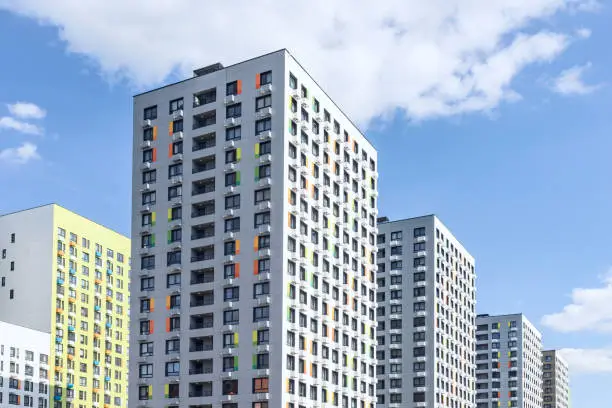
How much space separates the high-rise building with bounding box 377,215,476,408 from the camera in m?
154

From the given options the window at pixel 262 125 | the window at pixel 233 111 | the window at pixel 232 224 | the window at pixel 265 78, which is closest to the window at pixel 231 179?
the window at pixel 232 224

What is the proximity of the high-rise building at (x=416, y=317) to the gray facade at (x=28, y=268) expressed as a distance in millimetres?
61234

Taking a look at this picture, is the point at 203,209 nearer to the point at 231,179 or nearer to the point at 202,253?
the point at 231,179

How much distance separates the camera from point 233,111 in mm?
105312

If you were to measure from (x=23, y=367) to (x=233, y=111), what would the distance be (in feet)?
233

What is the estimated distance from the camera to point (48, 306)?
529 feet

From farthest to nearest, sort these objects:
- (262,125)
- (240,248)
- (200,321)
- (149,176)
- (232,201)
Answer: (149,176) < (262,125) < (232,201) < (200,321) < (240,248)

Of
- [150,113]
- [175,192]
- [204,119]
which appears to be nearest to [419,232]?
[204,119]

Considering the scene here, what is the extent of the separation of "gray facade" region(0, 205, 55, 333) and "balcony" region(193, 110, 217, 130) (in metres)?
67.6

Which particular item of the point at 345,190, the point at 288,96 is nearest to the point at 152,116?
the point at 288,96

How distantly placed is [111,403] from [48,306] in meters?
27.5

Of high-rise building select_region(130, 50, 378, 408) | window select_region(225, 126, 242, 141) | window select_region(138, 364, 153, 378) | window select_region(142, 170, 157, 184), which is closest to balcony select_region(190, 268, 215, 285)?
high-rise building select_region(130, 50, 378, 408)

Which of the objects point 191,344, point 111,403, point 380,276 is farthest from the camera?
point 111,403

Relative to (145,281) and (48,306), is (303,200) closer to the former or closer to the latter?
(145,281)
